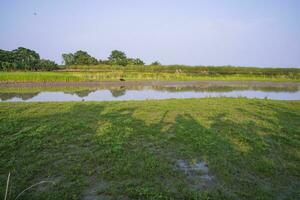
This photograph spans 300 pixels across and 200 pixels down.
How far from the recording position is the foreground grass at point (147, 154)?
12.1 feet

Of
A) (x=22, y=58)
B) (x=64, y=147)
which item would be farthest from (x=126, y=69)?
(x=64, y=147)

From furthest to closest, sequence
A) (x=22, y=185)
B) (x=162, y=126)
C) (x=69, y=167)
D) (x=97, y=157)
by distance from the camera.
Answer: (x=162, y=126)
(x=97, y=157)
(x=69, y=167)
(x=22, y=185)

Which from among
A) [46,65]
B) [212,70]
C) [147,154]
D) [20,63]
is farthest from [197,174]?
[46,65]

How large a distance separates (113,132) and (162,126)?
1743mm

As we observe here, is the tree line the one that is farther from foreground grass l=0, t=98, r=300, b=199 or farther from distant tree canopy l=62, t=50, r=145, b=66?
foreground grass l=0, t=98, r=300, b=199

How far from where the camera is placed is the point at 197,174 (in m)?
4.28

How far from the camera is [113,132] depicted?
255 inches

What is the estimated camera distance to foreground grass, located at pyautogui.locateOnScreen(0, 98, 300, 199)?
3.70m

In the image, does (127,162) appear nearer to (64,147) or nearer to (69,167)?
(69,167)

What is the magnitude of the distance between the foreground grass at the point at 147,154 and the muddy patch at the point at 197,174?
0.10 meters

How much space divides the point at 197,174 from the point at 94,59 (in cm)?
6160

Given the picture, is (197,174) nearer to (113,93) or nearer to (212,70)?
(113,93)

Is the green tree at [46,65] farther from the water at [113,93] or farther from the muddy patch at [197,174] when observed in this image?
the muddy patch at [197,174]

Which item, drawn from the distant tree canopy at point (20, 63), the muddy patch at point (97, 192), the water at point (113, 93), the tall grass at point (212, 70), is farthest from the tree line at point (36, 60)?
the muddy patch at point (97, 192)
